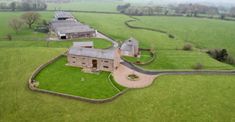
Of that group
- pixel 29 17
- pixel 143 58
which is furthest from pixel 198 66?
pixel 29 17

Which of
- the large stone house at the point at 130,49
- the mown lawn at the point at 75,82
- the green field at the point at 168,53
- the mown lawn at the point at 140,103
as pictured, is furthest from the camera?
the large stone house at the point at 130,49

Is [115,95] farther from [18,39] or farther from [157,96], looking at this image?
[18,39]

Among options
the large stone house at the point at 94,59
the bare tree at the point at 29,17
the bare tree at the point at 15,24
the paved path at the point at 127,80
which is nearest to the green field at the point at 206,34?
the paved path at the point at 127,80

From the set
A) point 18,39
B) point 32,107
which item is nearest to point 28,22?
point 18,39

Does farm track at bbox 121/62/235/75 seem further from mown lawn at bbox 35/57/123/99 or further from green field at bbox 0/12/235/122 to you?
mown lawn at bbox 35/57/123/99

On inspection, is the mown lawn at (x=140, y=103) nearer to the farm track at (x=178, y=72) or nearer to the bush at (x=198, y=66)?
the farm track at (x=178, y=72)

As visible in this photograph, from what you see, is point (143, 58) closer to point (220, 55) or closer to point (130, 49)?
point (130, 49)
